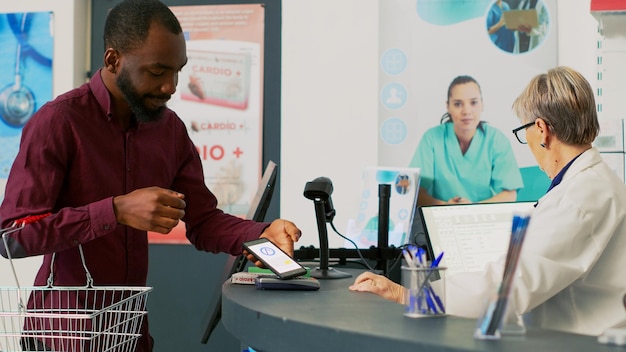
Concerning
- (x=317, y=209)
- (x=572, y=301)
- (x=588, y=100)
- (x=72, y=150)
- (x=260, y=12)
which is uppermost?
(x=260, y=12)

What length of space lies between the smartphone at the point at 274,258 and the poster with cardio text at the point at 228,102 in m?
1.86

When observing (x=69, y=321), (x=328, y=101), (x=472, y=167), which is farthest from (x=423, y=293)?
(x=328, y=101)

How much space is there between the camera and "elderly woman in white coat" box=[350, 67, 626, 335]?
153 centimetres

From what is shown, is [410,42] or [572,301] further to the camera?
[410,42]

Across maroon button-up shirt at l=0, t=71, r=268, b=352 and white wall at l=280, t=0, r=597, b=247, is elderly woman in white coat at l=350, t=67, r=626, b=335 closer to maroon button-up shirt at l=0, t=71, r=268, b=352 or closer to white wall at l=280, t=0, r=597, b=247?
maroon button-up shirt at l=0, t=71, r=268, b=352

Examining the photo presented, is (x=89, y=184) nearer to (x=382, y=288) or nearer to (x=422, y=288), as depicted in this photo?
(x=382, y=288)

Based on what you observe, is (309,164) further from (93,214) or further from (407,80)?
(93,214)

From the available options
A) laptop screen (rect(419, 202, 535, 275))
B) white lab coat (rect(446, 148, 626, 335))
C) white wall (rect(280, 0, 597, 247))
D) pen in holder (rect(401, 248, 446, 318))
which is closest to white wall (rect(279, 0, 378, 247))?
white wall (rect(280, 0, 597, 247))

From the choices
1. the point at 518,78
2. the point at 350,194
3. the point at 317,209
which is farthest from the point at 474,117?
the point at 317,209

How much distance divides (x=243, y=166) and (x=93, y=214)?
2.11m

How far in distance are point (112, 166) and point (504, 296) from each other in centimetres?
115

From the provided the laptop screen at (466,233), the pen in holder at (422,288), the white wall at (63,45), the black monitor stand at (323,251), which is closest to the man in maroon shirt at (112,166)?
the black monitor stand at (323,251)

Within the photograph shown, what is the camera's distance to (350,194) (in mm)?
3506

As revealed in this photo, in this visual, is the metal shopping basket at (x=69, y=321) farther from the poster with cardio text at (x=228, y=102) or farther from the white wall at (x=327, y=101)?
the poster with cardio text at (x=228, y=102)
